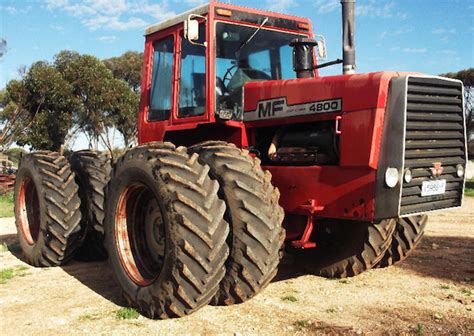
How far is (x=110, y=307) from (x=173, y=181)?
1.38 metres

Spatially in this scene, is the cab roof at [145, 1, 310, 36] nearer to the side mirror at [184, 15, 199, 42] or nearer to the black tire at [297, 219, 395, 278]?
the side mirror at [184, 15, 199, 42]

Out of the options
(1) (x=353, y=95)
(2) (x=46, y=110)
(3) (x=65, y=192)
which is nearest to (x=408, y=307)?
(1) (x=353, y=95)

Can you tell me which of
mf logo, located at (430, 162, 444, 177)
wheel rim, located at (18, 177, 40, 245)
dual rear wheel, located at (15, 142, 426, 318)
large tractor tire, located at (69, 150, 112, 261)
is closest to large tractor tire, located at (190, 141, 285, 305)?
dual rear wheel, located at (15, 142, 426, 318)

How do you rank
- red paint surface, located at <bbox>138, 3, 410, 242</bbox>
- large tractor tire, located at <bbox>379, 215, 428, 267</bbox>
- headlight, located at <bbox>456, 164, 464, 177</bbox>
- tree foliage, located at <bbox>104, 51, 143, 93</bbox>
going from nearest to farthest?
red paint surface, located at <bbox>138, 3, 410, 242</bbox> → headlight, located at <bbox>456, 164, 464, 177</bbox> → large tractor tire, located at <bbox>379, 215, 428, 267</bbox> → tree foliage, located at <bbox>104, 51, 143, 93</bbox>

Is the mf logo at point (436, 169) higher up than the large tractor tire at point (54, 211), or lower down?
higher up

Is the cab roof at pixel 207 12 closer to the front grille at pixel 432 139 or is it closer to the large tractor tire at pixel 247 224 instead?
the large tractor tire at pixel 247 224

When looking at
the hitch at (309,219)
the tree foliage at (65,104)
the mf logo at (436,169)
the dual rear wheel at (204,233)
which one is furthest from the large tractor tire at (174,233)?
the tree foliage at (65,104)

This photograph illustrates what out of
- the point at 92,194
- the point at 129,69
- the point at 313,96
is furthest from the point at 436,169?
the point at 129,69

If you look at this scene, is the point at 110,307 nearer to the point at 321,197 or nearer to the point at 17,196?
the point at 321,197

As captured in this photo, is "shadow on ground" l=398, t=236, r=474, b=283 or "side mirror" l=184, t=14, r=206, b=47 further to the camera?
"shadow on ground" l=398, t=236, r=474, b=283

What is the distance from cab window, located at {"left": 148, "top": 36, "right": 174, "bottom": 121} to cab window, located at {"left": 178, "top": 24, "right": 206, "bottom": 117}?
247 millimetres

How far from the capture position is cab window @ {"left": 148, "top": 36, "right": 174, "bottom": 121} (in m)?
5.77

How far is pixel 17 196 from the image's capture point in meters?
7.18

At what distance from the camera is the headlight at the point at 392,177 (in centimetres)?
410
